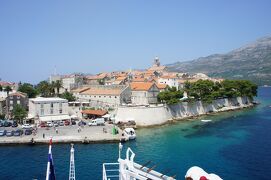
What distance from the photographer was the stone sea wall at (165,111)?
58.2 m

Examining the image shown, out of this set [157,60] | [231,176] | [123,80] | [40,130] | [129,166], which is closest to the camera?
[129,166]

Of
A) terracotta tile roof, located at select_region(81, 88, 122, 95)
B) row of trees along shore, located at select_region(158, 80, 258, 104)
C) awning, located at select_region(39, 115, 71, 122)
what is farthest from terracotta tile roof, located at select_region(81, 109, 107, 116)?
row of trees along shore, located at select_region(158, 80, 258, 104)

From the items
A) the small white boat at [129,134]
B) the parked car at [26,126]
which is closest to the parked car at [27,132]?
the parked car at [26,126]

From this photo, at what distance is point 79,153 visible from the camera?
3956cm

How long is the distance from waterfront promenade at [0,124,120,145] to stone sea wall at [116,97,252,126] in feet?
25.8

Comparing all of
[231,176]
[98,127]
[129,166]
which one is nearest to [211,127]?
[98,127]

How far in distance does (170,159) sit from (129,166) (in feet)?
72.2

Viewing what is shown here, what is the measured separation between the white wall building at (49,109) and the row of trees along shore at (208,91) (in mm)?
20191

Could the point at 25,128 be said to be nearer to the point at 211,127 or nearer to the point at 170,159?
the point at 170,159

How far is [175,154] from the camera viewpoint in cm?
3944

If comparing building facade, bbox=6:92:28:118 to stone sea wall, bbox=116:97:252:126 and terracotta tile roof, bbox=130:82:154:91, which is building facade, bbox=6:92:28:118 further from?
terracotta tile roof, bbox=130:82:154:91

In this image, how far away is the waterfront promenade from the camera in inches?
1738

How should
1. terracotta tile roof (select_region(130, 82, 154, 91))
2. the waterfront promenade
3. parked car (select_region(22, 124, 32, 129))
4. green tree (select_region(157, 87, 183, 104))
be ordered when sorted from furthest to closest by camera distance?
1. terracotta tile roof (select_region(130, 82, 154, 91))
2. green tree (select_region(157, 87, 183, 104))
3. parked car (select_region(22, 124, 32, 129))
4. the waterfront promenade

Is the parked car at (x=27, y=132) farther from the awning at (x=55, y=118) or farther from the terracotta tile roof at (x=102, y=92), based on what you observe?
the terracotta tile roof at (x=102, y=92)
